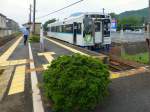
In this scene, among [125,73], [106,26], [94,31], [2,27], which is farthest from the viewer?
[2,27]

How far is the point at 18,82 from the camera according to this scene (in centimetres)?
1031

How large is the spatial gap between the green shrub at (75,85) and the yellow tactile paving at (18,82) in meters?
1.90

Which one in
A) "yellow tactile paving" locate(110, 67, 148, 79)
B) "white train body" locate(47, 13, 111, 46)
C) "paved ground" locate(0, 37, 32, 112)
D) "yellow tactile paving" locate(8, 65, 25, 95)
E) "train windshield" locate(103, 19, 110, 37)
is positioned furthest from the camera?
Answer: "train windshield" locate(103, 19, 110, 37)

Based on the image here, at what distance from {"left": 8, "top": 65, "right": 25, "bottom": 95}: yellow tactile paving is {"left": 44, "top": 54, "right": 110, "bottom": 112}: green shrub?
1896 millimetres

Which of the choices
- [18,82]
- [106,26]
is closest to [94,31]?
[106,26]

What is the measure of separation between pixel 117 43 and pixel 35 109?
23.6 m

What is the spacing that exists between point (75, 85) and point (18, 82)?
409 centimetres

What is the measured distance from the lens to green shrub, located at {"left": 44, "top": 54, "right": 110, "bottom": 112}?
22.5 ft

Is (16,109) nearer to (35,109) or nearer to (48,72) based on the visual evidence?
(35,109)

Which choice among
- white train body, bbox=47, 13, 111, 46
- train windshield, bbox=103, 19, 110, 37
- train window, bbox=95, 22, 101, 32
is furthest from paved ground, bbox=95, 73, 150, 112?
train windshield, bbox=103, 19, 110, 37

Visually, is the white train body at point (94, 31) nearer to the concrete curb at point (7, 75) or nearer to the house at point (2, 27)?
the concrete curb at point (7, 75)

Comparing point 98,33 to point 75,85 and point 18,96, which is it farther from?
point 75,85

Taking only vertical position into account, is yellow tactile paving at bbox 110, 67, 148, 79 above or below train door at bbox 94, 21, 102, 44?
below

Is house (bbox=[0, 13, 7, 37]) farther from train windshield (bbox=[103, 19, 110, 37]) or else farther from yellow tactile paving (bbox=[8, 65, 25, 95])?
yellow tactile paving (bbox=[8, 65, 25, 95])
